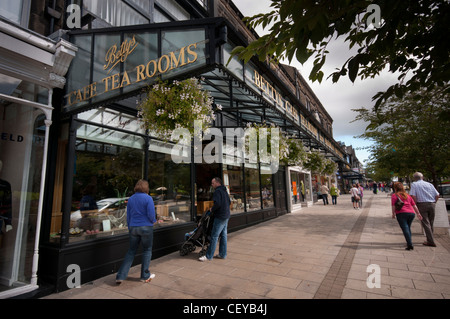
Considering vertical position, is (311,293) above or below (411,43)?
below

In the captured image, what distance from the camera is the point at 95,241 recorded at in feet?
14.9

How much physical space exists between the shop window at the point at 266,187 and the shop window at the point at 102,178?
23.1ft

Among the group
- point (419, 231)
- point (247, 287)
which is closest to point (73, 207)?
point (247, 287)

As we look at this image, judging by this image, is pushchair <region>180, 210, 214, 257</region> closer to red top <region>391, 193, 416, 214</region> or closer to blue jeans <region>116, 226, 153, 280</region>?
blue jeans <region>116, 226, 153, 280</region>

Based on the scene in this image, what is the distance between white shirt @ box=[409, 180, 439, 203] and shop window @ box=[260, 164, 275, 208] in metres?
6.30

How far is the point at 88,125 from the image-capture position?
499 centimetres

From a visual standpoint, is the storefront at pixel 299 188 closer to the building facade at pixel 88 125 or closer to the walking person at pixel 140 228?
the building facade at pixel 88 125

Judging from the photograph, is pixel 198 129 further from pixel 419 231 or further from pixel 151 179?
pixel 419 231

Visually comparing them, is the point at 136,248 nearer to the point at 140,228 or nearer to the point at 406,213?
the point at 140,228

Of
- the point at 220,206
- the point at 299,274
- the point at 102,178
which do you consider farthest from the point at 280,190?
the point at 102,178

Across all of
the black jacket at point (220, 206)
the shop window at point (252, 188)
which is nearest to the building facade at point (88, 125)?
the black jacket at point (220, 206)

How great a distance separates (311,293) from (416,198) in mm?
4648

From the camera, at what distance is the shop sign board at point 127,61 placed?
3303mm

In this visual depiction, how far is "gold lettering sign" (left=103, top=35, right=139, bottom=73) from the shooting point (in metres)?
3.69
